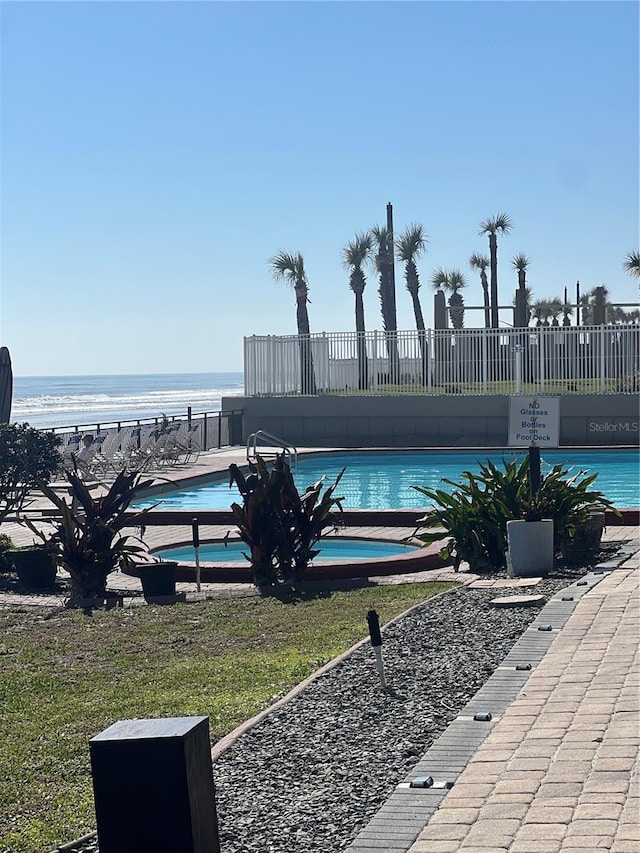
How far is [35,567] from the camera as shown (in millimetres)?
11484

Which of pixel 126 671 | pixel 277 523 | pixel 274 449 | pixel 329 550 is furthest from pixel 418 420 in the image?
pixel 126 671

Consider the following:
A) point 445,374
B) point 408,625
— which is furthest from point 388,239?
point 408,625

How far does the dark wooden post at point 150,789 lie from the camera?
3646 mm

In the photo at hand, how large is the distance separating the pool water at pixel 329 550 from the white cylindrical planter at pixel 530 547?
12.4 ft

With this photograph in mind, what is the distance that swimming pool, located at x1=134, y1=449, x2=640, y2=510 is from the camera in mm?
20203

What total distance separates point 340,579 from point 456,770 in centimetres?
668

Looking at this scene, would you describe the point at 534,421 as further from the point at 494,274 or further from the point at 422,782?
the point at 494,274

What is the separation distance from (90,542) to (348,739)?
5947mm

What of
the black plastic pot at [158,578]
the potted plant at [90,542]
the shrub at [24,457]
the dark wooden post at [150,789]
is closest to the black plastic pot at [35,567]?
the potted plant at [90,542]

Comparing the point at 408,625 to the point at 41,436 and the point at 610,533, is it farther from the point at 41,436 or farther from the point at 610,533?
the point at 41,436

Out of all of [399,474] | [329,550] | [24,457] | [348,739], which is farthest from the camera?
[399,474]

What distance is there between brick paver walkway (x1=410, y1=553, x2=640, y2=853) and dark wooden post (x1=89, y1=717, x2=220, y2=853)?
2.49 ft

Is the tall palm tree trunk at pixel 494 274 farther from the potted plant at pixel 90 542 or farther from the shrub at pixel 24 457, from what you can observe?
the potted plant at pixel 90 542

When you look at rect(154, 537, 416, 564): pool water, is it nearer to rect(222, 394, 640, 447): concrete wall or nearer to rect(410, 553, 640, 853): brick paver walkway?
rect(410, 553, 640, 853): brick paver walkway
